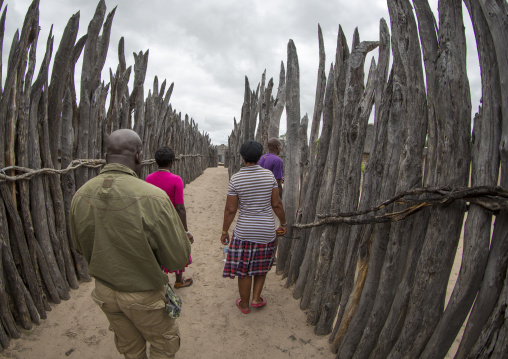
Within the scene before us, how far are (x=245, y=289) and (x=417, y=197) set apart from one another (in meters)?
1.84

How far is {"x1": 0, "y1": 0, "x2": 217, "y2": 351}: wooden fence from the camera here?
2.53 meters

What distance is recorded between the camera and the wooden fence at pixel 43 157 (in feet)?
8.31

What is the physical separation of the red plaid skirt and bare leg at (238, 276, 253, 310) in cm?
6

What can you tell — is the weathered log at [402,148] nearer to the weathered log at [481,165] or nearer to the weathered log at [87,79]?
the weathered log at [481,165]

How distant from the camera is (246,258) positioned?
9.68ft

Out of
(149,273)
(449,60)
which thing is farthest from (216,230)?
(449,60)

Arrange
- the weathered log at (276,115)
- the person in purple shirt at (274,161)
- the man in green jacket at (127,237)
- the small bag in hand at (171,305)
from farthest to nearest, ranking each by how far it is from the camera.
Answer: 1. the weathered log at (276,115)
2. the person in purple shirt at (274,161)
3. the small bag in hand at (171,305)
4. the man in green jacket at (127,237)

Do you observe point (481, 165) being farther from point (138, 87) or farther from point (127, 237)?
point (138, 87)

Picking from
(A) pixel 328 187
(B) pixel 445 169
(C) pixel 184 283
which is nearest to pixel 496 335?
(B) pixel 445 169

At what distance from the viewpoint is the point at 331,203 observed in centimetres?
Result: 277

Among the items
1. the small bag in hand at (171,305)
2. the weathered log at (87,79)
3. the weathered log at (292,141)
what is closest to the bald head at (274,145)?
the weathered log at (292,141)

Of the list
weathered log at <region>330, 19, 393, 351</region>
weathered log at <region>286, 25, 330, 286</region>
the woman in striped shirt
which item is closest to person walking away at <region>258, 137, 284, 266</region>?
weathered log at <region>286, 25, 330, 286</region>

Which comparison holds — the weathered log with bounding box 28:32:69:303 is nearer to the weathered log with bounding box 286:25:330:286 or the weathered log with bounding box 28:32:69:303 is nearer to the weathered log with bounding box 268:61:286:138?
the weathered log with bounding box 286:25:330:286

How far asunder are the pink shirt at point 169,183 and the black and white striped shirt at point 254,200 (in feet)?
1.82
